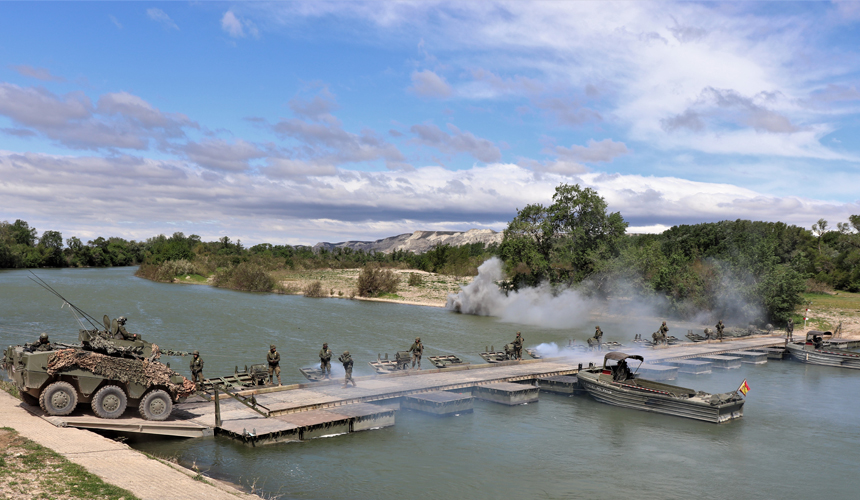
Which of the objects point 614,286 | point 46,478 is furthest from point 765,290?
point 46,478

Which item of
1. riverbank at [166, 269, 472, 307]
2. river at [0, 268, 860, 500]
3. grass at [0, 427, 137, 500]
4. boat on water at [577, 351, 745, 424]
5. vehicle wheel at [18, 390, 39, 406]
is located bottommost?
river at [0, 268, 860, 500]

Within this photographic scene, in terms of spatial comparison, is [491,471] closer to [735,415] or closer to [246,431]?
[246,431]

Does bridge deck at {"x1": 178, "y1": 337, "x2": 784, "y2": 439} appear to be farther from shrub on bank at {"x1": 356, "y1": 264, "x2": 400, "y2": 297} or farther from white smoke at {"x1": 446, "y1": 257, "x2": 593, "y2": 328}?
shrub on bank at {"x1": 356, "y1": 264, "x2": 400, "y2": 297}

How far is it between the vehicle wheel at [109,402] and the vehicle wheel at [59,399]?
59 cm

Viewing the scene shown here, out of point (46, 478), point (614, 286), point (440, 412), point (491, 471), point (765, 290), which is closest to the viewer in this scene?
point (46, 478)

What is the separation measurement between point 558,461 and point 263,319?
4362 centimetres

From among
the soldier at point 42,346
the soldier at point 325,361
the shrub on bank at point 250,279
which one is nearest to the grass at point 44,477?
the soldier at point 42,346

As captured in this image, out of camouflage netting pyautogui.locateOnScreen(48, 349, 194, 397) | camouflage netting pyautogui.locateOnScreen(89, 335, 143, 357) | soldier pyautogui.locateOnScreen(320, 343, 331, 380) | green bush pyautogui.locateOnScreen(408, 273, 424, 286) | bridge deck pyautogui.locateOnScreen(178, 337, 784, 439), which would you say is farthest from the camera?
green bush pyautogui.locateOnScreen(408, 273, 424, 286)

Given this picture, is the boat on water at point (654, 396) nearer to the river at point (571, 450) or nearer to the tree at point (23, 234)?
the river at point (571, 450)

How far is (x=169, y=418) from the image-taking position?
64.4ft

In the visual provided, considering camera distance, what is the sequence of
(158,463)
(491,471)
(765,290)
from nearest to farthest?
(158,463), (491,471), (765,290)

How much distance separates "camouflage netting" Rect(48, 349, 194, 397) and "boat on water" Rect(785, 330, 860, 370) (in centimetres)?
4245

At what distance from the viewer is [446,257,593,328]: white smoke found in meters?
67.2

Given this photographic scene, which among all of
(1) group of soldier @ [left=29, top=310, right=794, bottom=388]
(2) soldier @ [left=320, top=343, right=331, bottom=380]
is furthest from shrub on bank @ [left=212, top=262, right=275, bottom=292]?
(2) soldier @ [left=320, top=343, right=331, bottom=380]
